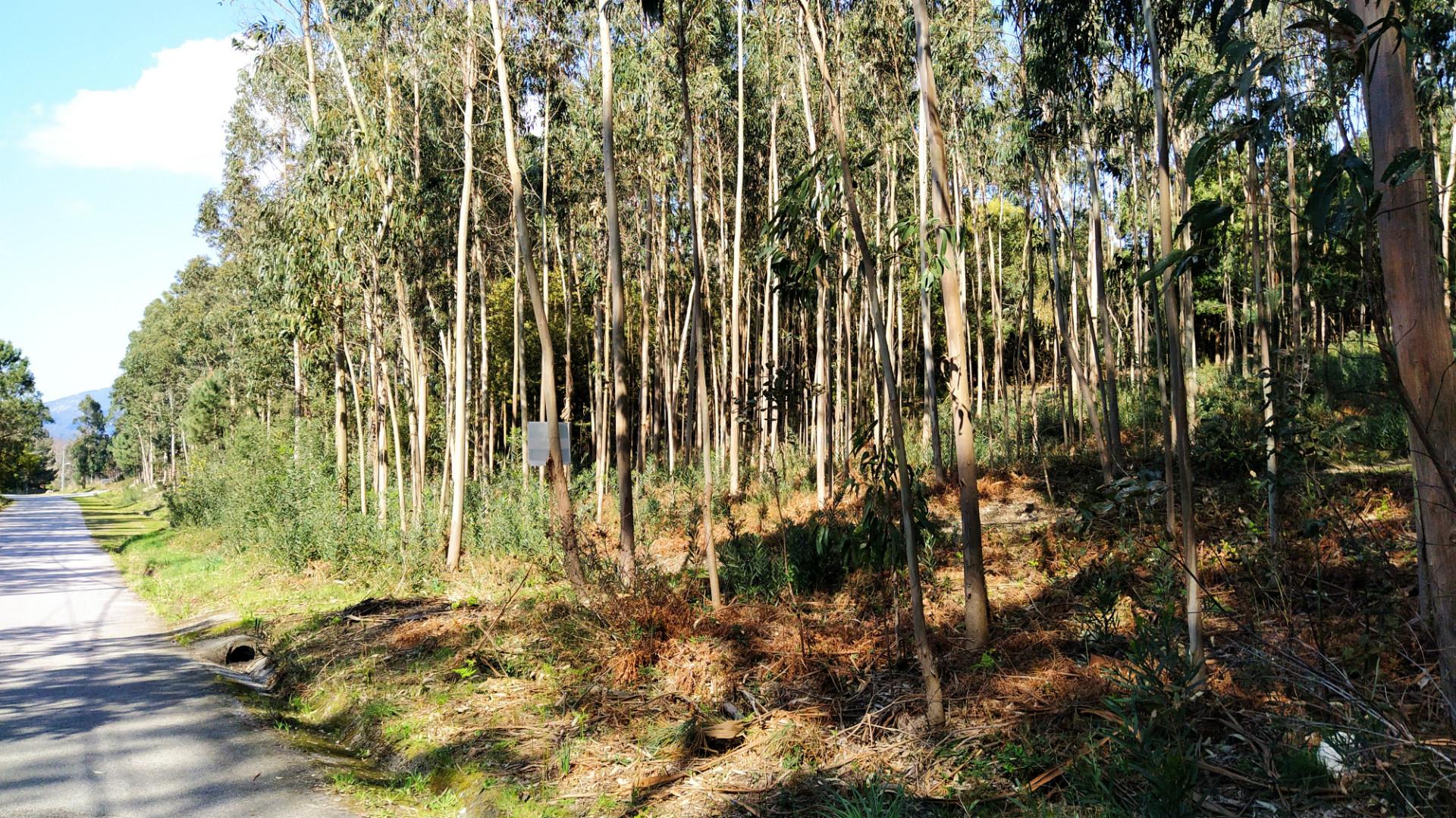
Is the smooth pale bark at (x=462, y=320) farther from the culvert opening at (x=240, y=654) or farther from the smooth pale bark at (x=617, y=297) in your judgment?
the smooth pale bark at (x=617, y=297)

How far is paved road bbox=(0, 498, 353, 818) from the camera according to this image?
6254 mm

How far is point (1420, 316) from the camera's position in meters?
3.94

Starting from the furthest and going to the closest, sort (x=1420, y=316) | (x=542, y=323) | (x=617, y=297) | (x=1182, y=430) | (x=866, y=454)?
(x=542, y=323), (x=617, y=297), (x=866, y=454), (x=1182, y=430), (x=1420, y=316)

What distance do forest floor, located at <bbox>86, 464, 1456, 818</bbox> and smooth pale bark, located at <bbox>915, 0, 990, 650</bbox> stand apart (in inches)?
17.3

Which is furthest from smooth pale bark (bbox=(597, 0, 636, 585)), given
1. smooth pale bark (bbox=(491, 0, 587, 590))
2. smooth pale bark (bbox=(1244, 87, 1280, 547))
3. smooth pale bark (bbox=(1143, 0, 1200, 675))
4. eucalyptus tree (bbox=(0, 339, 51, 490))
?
eucalyptus tree (bbox=(0, 339, 51, 490))

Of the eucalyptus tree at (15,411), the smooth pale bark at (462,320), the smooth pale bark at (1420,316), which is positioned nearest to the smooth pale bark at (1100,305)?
the smooth pale bark at (1420,316)

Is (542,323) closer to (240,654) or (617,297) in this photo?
(617,297)

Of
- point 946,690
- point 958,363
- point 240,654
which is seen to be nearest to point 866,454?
point 958,363

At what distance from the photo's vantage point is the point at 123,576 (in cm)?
2019

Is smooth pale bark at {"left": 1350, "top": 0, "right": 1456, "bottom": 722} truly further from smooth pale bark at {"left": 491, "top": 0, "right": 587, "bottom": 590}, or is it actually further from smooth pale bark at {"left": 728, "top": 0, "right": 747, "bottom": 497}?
smooth pale bark at {"left": 728, "top": 0, "right": 747, "bottom": 497}

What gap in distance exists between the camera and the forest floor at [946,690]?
4473mm

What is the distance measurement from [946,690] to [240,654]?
9.47m

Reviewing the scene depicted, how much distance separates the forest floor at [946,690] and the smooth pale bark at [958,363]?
439 millimetres

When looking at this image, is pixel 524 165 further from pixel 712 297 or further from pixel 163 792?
pixel 163 792
